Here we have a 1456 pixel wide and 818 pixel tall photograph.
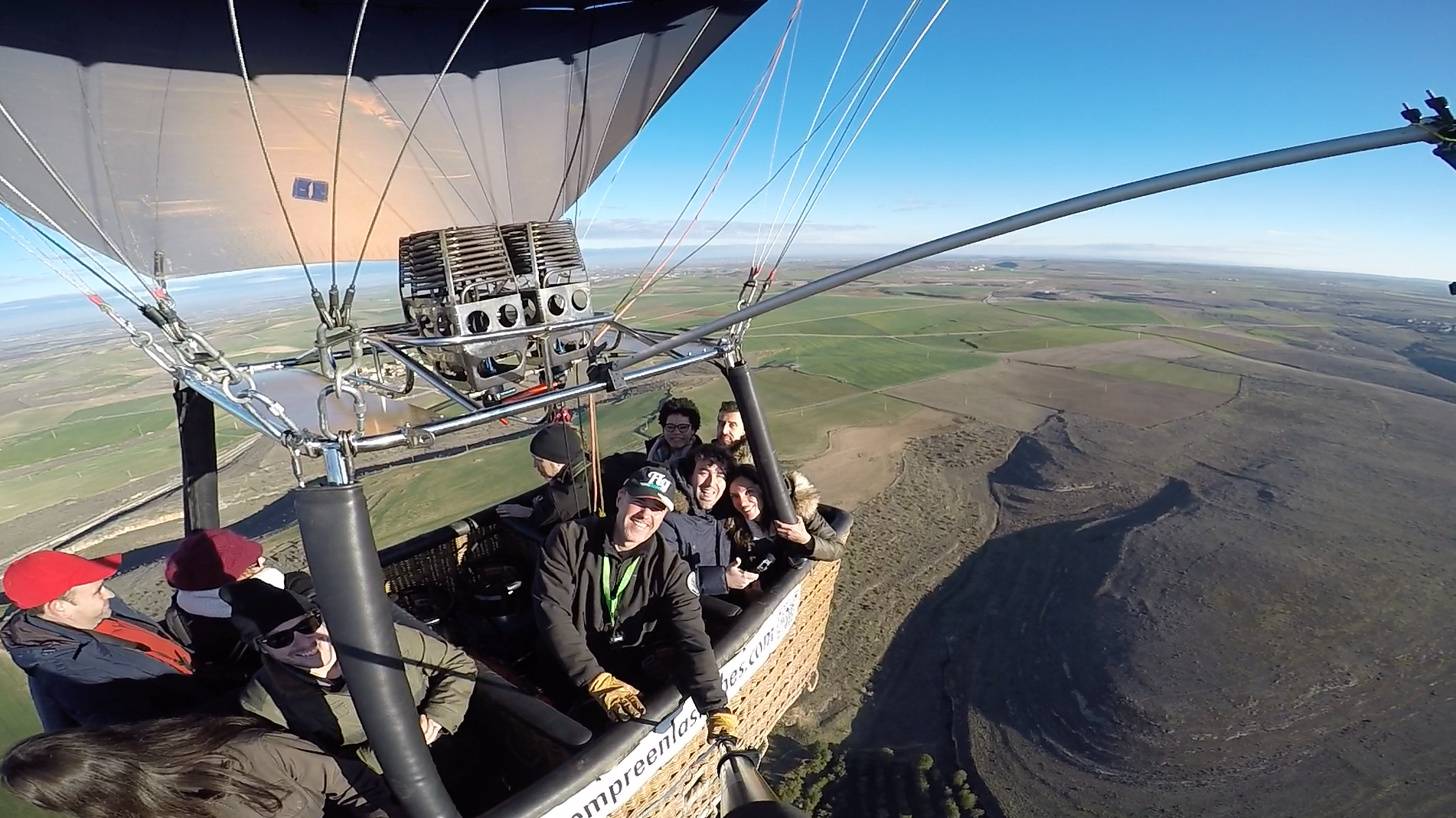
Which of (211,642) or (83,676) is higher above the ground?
(83,676)

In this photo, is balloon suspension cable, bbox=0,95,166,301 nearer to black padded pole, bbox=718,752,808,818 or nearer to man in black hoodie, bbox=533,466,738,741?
man in black hoodie, bbox=533,466,738,741

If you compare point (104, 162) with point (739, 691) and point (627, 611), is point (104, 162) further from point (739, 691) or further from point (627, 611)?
point (739, 691)

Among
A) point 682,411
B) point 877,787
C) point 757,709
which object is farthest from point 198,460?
point 877,787

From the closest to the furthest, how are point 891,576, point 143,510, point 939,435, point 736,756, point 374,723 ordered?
point 374,723 < point 736,756 < point 891,576 < point 143,510 < point 939,435

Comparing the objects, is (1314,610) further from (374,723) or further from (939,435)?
(374,723)

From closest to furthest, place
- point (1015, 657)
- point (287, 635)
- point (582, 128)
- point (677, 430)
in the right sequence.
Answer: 1. point (287, 635)
2. point (677, 430)
3. point (582, 128)
4. point (1015, 657)

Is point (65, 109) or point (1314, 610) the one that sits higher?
point (65, 109)

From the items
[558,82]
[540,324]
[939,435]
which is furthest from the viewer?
[939,435]

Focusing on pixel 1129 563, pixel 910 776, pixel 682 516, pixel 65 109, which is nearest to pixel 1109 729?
pixel 910 776

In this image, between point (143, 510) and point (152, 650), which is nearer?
point (152, 650)
